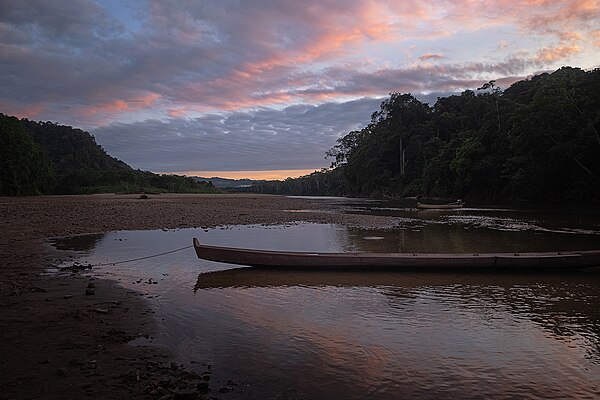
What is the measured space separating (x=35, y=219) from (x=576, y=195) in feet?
163

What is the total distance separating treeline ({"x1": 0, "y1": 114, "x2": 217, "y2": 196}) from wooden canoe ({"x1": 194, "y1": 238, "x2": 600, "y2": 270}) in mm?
54853

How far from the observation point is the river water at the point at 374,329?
5133 millimetres

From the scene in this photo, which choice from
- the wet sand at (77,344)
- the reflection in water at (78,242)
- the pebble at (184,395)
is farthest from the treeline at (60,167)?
the pebble at (184,395)

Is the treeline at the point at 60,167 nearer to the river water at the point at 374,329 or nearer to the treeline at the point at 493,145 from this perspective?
the treeline at the point at 493,145

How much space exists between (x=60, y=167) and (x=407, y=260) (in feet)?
315

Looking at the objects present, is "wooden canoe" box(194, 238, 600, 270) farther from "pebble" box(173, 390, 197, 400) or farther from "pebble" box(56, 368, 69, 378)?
"pebble" box(173, 390, 197, 400)

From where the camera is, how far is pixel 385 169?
9744 cm

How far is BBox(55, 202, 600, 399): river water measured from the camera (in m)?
5.13

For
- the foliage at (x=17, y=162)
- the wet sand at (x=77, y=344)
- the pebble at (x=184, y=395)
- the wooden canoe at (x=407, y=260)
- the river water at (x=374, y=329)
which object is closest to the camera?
the pebble at (x=184, y=395)

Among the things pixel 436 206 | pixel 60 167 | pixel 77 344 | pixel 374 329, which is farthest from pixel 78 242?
pixel 60 167

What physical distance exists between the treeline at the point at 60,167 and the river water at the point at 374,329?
1995 inches

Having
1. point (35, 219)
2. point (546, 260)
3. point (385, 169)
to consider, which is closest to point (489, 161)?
point (385, 169)

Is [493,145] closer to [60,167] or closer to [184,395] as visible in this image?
[184,395]

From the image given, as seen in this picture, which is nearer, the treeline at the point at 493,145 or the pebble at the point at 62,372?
the pebble at the point at 62,372
